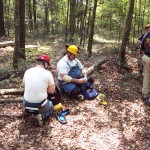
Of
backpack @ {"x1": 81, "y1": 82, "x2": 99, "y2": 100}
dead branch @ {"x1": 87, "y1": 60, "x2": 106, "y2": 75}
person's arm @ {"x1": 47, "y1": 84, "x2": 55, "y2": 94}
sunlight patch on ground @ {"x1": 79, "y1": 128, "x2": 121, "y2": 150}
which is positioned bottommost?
sunlight patch on ground @ {"x1": 79, "y1": 128, "x2": 121, "y2": 150}

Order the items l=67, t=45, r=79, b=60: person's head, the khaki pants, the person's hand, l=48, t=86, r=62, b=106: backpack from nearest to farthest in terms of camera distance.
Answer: l=48, t=86, r=62, b=106: backpack → l=67, t=45, r=79, b=60: person's head → the person's hand → the khaki pants

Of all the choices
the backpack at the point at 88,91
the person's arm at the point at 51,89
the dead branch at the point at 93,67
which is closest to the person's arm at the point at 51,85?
the person's arm at the point at 51,89

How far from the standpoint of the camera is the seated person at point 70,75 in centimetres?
739

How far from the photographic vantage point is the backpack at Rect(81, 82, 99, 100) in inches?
303

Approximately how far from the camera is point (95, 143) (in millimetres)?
5680

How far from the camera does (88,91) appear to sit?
7801 millimetres

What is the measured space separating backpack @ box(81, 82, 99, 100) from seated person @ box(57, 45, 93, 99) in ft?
0.39

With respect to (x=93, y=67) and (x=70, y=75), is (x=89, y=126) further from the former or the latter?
(x=93, y=67)

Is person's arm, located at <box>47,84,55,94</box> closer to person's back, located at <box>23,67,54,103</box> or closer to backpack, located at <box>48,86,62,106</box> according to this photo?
person's back, located at <box>23,67,54,103</box>

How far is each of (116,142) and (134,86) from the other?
3.79 m

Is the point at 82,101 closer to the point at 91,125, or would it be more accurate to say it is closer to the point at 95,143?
the point at 91,125

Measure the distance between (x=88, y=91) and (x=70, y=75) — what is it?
27.9 inches

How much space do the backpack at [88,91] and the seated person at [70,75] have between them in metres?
0.12

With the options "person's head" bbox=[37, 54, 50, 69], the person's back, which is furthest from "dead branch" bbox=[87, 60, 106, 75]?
the person's back
